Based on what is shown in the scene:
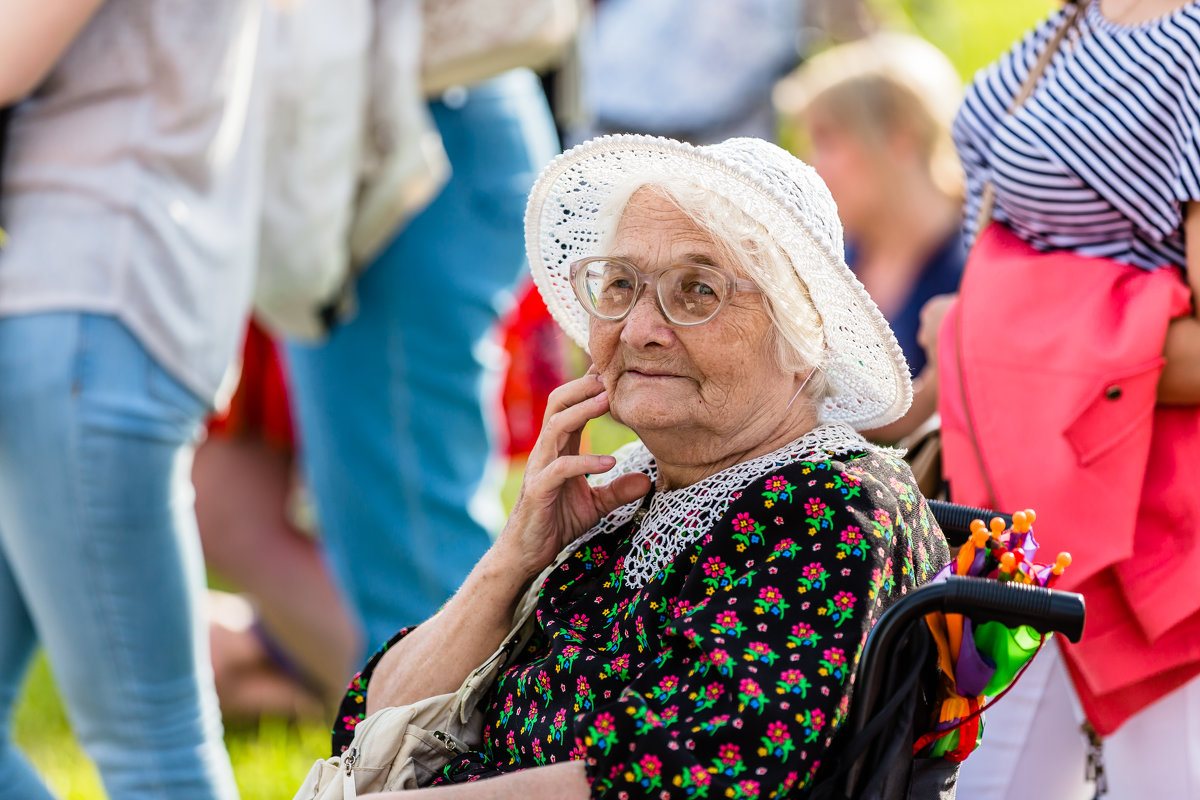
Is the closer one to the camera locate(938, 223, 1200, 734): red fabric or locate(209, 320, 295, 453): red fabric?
locate(938, 223, 1200, 734): red fabric

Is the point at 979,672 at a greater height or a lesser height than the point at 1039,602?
lesser

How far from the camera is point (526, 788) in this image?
6.37 ft

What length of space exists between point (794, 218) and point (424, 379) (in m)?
1.96

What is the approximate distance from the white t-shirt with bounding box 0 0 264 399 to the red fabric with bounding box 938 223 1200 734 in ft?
5.20

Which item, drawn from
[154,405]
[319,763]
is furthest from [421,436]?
[319,763]

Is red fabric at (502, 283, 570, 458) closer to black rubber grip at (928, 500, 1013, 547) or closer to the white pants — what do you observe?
the white pants

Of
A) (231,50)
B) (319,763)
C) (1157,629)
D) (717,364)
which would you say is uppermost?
(231,50)

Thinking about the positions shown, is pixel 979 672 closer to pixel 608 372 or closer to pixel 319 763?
pixel 608 372

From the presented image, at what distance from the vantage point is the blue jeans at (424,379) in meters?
3.75

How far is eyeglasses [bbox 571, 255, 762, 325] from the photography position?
214 centimetres

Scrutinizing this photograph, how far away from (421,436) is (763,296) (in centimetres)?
186

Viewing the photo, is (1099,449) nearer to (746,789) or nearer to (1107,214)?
(1107,214)

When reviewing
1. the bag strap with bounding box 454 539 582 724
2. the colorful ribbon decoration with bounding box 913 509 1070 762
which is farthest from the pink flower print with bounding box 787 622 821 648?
the bag strap with bounding box 454 539 582 724

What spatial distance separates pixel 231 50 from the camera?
9.20 feet
